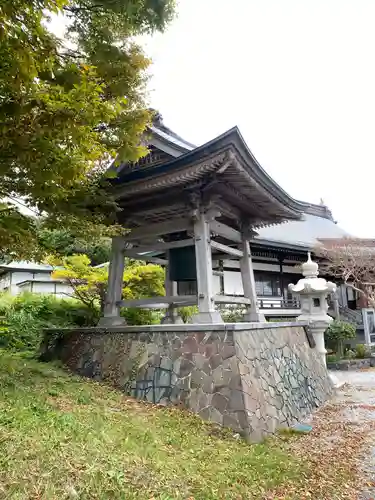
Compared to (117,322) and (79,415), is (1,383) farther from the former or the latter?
(117,322)

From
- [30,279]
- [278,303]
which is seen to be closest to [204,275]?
[278,303]

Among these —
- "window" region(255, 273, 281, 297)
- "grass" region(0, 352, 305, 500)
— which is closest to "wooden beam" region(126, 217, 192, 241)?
"grass" region(0, 352, 305, 500)

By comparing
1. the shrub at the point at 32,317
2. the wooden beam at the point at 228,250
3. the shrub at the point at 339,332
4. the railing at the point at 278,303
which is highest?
the wooden beam at the point at 228,250

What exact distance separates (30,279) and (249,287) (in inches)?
507

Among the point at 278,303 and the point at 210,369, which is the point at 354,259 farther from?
the point at 210,369

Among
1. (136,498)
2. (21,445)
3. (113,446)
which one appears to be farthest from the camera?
(113,446)

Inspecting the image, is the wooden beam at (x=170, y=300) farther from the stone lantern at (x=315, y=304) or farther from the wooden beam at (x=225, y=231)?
the stone lantern at (x=315, y=304)

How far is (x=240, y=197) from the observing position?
809 centimetres

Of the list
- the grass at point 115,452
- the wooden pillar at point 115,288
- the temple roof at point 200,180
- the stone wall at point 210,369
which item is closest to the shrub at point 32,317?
the stone wall at point 210,369

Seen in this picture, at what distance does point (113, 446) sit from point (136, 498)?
0.79 m

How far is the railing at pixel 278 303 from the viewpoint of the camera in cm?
1747

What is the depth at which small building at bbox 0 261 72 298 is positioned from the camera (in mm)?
17719

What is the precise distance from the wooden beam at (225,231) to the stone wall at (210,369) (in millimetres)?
2165

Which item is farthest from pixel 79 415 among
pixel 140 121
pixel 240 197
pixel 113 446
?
pixel 240 197
